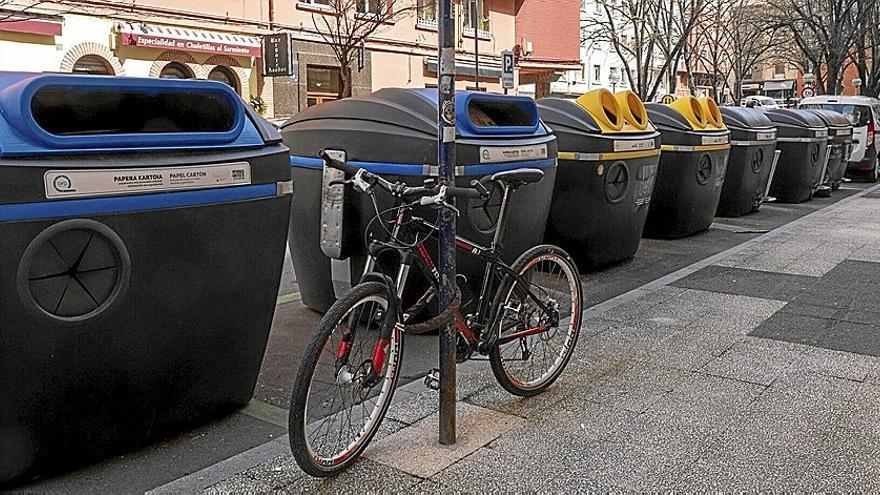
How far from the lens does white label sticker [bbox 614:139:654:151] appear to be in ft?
22.6

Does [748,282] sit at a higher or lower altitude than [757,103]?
lower

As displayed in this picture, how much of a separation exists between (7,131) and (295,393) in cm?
129

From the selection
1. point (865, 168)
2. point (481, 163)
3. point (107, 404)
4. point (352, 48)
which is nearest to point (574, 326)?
point (481, 163)

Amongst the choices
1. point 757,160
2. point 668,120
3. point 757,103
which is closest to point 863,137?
point 757,160

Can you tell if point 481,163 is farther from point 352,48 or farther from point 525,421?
point 352,48

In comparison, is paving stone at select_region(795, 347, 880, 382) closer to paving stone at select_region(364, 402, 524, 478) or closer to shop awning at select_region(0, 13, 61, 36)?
paving stone at select_region(364, 402, 524, 478)

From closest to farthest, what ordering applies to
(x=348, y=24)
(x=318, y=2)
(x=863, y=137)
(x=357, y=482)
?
1. (x=357, y=482)
2. (x=863, y=137)
3. (x=348, y=24)
4. (x=318, y=2)

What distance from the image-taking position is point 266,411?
385 centimetres

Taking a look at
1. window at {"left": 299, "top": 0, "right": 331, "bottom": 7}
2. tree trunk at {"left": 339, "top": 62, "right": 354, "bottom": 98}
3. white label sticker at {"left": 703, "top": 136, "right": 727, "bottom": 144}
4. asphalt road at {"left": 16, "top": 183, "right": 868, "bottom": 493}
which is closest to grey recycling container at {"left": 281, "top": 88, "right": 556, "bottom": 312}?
asphalt road at {"left": 16, "top": 183, "right": 868, "bottom": 493}

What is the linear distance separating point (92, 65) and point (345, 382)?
16.4 metres

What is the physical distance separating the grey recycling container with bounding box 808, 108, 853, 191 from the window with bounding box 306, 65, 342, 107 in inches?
510

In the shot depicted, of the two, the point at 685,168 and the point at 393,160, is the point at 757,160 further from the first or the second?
the point at 393,160

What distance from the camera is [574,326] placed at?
4.28 metres

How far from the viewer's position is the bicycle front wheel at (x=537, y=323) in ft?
12.6
